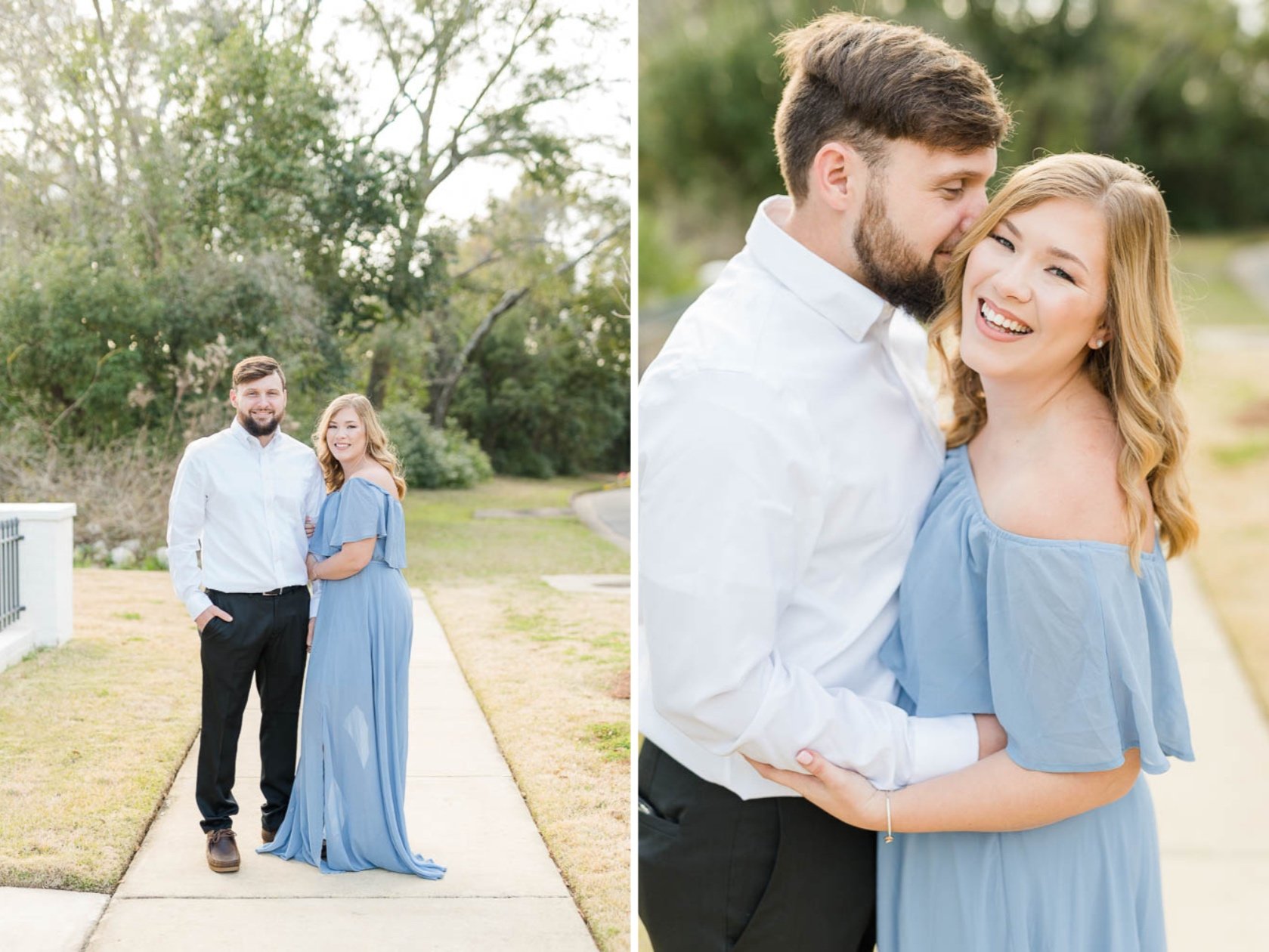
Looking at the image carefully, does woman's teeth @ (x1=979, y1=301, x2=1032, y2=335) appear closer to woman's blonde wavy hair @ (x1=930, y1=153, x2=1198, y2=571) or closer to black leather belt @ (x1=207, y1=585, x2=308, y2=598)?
woman's blonde wavy hair @ (x1=930, y1=153, x2=1198, y2=571)

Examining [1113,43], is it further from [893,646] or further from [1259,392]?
[893,646]

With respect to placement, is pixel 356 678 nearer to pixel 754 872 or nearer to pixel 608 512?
pixel 608 512

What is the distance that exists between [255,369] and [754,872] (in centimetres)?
137

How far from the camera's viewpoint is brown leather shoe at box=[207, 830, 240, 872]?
2.51 m

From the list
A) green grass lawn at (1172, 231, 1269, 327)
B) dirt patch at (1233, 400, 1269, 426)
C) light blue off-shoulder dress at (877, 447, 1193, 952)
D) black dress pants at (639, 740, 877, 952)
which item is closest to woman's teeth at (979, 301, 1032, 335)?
light blue off-shoulder dress at (877, 447, 1193, 952)

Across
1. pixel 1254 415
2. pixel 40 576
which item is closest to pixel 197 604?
pixel 40 576

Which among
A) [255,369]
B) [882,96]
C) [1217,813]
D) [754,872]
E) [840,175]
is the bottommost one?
[1217,813]

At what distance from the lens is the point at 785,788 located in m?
1.93

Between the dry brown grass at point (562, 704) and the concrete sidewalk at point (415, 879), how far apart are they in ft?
0.14

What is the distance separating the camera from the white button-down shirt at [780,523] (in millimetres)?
1743

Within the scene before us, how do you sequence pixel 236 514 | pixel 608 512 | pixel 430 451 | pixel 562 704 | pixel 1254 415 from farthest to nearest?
1. pixel 1254 415
2. pixel 608 512
3. pixel 562 704
4. pixel 430 451
5. pixel 236 514

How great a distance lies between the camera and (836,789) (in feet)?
5.92

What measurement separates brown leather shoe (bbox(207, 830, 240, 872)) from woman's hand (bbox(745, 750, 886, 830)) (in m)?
1.23

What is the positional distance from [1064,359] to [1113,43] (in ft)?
50.8
